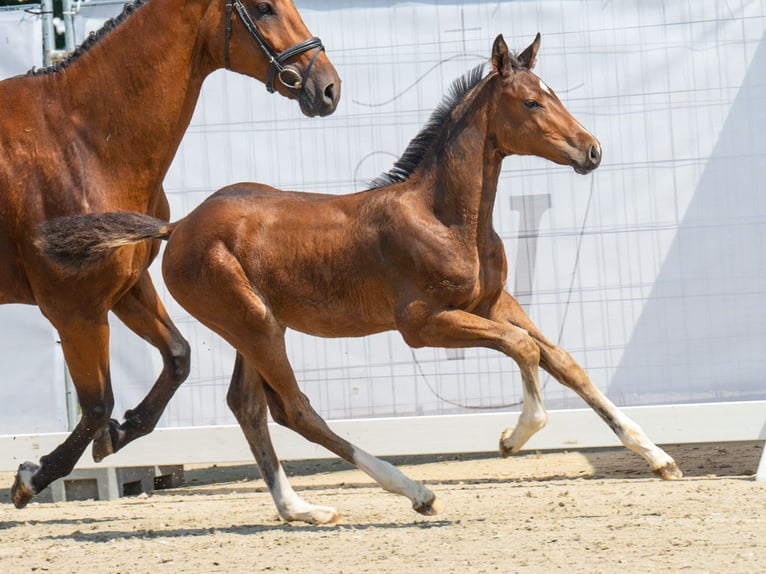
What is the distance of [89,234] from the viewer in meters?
5.04

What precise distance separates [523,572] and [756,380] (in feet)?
10.7

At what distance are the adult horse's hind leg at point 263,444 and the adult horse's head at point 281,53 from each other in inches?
48.2

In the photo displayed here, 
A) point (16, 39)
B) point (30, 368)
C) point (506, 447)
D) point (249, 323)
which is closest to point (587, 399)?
point (506, 447)

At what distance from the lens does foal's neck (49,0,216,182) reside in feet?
17.7

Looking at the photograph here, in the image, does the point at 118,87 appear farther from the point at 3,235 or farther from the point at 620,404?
the point at 620,404

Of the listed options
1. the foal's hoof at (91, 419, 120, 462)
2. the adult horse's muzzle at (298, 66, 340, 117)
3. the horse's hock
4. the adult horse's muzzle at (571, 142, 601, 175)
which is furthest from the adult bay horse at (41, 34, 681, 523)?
the horse's hock

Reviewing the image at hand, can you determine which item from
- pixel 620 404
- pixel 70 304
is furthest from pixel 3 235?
pixel 620 404

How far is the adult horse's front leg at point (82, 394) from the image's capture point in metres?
5.36

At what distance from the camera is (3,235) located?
5352 mm

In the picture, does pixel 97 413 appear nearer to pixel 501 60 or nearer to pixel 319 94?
pixel 319 94

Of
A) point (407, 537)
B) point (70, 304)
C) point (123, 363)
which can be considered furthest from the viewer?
point (123, 363)

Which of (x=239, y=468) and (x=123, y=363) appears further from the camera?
(x=239, y=468)

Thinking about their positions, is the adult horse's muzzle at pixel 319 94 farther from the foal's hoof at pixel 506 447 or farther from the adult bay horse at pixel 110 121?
the foal's hoof at pixel 506 447

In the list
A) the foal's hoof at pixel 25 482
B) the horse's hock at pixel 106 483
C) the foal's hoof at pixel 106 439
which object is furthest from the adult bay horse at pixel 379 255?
the horse's hock at pixel 106 483
